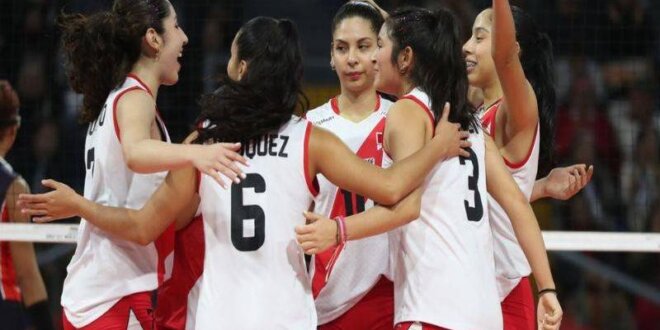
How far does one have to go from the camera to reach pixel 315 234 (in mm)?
3785

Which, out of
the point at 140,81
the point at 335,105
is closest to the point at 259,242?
the point at 140,81

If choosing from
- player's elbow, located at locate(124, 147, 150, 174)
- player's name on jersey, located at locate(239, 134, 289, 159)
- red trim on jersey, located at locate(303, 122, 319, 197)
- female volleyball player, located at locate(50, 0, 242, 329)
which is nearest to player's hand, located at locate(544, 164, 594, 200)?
red trim on jersey, located at locate(303, 122, 319, 197)

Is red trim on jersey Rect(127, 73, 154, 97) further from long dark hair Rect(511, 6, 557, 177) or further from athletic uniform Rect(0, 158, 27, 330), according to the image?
athletic uniform Rect(0, 158, 27, 330)

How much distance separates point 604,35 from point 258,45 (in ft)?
21.1

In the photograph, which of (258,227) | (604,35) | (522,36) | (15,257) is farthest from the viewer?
(604,35)

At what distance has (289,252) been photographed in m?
3.92

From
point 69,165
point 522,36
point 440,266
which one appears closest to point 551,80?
point 522,36

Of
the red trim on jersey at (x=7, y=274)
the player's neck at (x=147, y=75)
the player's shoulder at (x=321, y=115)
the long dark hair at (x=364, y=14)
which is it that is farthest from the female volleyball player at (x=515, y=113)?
the red trim on jersey at (x=7, y=274)

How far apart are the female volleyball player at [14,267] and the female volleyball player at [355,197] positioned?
243 cm

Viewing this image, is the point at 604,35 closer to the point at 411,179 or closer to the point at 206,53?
the point at 206,53

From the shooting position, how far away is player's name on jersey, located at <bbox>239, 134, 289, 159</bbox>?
Result: 3920 mm

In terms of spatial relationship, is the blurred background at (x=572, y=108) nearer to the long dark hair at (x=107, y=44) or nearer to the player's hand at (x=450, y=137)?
the long dark hair at (x=107, y=44)

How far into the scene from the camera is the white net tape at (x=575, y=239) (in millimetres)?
6285

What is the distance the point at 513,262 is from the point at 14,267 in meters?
3.46
